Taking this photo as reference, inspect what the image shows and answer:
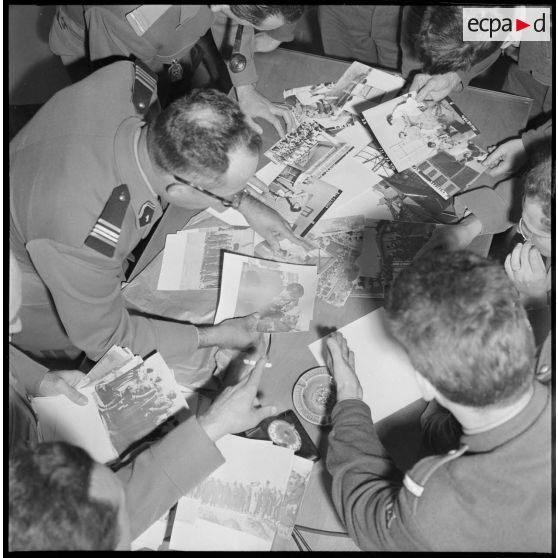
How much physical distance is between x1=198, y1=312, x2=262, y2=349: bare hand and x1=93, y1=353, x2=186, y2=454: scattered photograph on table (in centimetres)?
13

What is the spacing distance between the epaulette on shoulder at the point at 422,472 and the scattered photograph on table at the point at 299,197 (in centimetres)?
76

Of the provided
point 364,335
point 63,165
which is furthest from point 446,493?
point 63,165

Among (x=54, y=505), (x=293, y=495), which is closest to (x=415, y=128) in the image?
(x=293, y=495)

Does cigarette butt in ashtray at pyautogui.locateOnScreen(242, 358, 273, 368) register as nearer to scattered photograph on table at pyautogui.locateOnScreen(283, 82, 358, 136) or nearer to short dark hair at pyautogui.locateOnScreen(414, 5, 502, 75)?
scattered photograph on table at pyautogui.locateOnScreen(283, 82, 358, 136)

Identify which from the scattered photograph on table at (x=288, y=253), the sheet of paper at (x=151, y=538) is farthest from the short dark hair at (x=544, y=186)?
Result: the sheet of paper at (x=151, y=538)

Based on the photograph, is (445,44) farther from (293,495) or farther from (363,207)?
(293,495)

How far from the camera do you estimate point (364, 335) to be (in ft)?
4.61

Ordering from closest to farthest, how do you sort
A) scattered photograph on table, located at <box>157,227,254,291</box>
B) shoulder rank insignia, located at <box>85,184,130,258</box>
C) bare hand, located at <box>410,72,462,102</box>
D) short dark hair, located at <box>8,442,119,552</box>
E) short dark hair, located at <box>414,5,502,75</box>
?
short dark hair, located at <box>8,442,119,552</box> < shoulder rank insignia, located at <box>85,184,130,258</box> < scattered photograph on table, located at <box>157,227,254,291</box> < short dark hair, located at <box>414,5,502,75</box> < bare hand, located at <box>410,72,462,102</box>

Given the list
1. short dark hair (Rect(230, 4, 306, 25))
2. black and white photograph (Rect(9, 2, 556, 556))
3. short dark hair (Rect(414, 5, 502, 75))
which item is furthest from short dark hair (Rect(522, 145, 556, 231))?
short dark hair (Rect(230, 4, 306, 25))

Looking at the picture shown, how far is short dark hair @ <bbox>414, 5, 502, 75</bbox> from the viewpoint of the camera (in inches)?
64.7

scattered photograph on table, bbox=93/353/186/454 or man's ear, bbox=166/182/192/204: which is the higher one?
man's ear, bbox=166/182/192/204

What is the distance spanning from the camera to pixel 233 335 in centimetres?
142

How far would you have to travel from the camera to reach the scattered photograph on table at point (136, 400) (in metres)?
1.31

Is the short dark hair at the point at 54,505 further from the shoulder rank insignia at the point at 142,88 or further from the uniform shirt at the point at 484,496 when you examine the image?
the shoulder rank insignia at the point at 142,88
